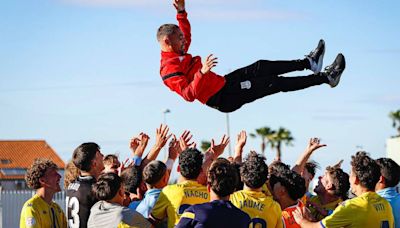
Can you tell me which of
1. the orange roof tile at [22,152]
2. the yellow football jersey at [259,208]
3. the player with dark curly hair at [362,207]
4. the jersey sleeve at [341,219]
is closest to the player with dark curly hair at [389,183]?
the player with dark curly hair at [362,207]

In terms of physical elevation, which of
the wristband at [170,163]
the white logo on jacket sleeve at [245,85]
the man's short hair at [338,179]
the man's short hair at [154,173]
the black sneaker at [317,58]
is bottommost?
the man's short hair at [338,179]

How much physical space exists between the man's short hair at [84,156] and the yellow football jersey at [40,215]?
518 millimetres

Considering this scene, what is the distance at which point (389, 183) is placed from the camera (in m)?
8.82

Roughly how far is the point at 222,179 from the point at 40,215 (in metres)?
2.49

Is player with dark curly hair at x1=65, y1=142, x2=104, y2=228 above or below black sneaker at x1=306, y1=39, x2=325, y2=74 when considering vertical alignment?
below

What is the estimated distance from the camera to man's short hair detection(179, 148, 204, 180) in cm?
821

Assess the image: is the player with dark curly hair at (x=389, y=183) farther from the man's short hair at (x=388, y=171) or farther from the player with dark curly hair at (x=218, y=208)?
the player with dark curly hair at (x=218, y=208)

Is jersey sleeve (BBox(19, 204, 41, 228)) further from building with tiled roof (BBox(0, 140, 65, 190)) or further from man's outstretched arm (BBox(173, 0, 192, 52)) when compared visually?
building with tiled roof (BBox(0, 140, 65, 190))

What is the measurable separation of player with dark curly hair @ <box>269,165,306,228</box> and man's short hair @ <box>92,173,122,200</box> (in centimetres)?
157

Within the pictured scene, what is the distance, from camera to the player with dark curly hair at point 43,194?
8.81 metres

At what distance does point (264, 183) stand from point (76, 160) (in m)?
2.00

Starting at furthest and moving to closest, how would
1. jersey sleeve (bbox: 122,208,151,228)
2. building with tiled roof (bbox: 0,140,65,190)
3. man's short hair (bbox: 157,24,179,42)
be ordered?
building with tiled roof (bbox: 0,140,65,190), man's short hair (bbox: 157,24,179,42), jersey sleeve (bbox: 122,208,151,228)

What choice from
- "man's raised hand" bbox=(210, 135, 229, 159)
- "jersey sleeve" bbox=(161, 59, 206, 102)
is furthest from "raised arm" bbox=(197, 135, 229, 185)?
"jersey sleeve" bbox=(161, 59, 206, 102)

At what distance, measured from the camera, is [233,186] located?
723 cm
